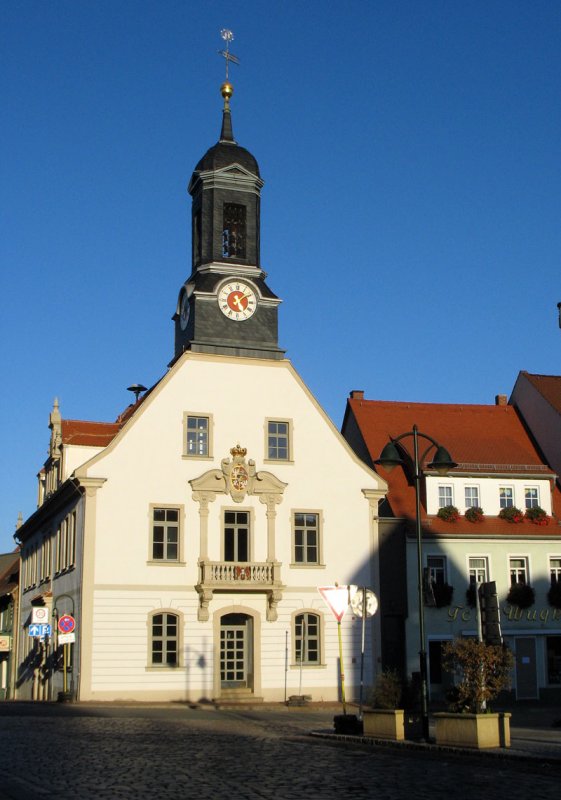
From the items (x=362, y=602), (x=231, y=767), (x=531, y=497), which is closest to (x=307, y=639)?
(x=531, y=497)

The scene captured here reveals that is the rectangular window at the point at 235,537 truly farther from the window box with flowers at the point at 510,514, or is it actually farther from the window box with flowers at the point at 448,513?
the window box with flowers at the point at 510,514

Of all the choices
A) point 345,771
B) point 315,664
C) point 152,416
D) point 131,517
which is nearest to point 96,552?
point 131,517

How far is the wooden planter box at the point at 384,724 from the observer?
74.1ft

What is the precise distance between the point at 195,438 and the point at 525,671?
51.6 feet

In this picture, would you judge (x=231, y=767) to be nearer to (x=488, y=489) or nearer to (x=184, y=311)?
(x=184, y=311)

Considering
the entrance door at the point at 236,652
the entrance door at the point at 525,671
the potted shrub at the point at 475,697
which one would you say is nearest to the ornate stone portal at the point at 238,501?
the entrance door at the point at 236,652

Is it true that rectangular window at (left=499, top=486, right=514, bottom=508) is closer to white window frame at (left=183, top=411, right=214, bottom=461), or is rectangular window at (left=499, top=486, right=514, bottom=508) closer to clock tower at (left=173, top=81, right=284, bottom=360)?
clock tower at (left=173, top=81, right=284, bottom=360)

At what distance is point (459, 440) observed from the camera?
49.1 meters

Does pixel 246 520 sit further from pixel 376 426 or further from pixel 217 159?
pixel 217 159

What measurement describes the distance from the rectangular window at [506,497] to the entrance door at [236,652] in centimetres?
1247

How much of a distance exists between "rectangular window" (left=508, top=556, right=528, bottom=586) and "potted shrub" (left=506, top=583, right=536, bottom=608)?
26.6 inches

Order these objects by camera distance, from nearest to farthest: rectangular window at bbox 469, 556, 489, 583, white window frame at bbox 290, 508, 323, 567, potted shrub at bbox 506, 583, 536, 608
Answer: white window frame at bbox 290, 508, 323, 567
potted shrub at bbox 506, 583, 536, 608
rectangular window at bbox 469, 556, 489, 583

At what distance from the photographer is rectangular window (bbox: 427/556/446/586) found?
44.2m

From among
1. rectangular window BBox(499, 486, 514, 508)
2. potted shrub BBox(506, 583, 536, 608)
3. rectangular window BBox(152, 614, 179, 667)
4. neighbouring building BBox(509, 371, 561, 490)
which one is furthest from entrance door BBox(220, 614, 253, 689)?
neighbouring building BBox(509, 371, 561, 490)
